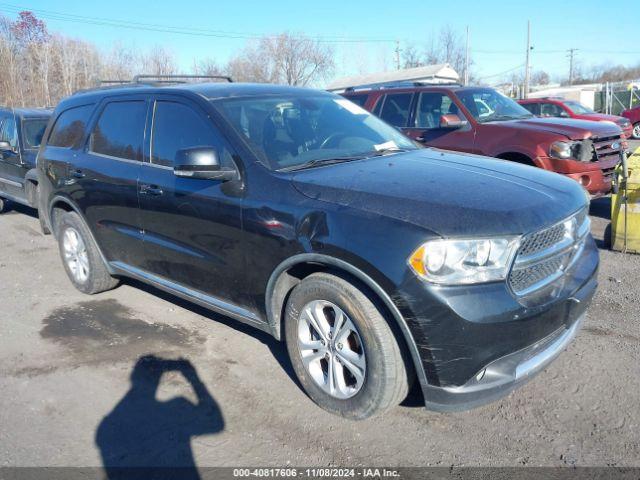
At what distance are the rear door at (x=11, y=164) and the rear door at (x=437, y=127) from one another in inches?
232

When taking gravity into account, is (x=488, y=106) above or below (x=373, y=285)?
above

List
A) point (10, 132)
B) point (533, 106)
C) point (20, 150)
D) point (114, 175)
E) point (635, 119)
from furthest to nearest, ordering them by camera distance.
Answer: point (635, 119)
point (533, 106)
point (10, 132)
point (20, 150)
point (114, 175)

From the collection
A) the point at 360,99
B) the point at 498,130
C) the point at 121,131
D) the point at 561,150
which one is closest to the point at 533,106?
the point at 360,99

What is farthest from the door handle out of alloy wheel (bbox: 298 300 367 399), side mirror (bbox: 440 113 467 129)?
side mirror (bbox: 440 113 467 129)

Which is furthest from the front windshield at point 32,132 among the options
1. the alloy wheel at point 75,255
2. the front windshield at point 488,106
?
the front windshield at point 488,106

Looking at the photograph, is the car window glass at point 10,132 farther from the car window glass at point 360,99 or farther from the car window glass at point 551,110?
the car window glass at point 551,110

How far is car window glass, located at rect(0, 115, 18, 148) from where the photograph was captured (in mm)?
8445

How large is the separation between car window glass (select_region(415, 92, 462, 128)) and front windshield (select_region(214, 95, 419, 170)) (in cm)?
380

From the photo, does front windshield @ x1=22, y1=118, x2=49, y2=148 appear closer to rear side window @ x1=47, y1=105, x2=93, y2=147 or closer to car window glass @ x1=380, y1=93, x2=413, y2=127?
rear side window @ x1=47, y1=105, x2=93, y2=147

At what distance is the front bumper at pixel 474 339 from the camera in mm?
2557

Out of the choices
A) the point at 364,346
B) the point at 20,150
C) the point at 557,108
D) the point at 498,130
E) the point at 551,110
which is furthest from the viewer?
the point at 551,110

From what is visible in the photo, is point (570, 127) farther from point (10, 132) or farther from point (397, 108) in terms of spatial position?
point (10, 132)

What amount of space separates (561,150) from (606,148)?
0.90 metres

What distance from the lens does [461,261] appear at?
8.55 feet
